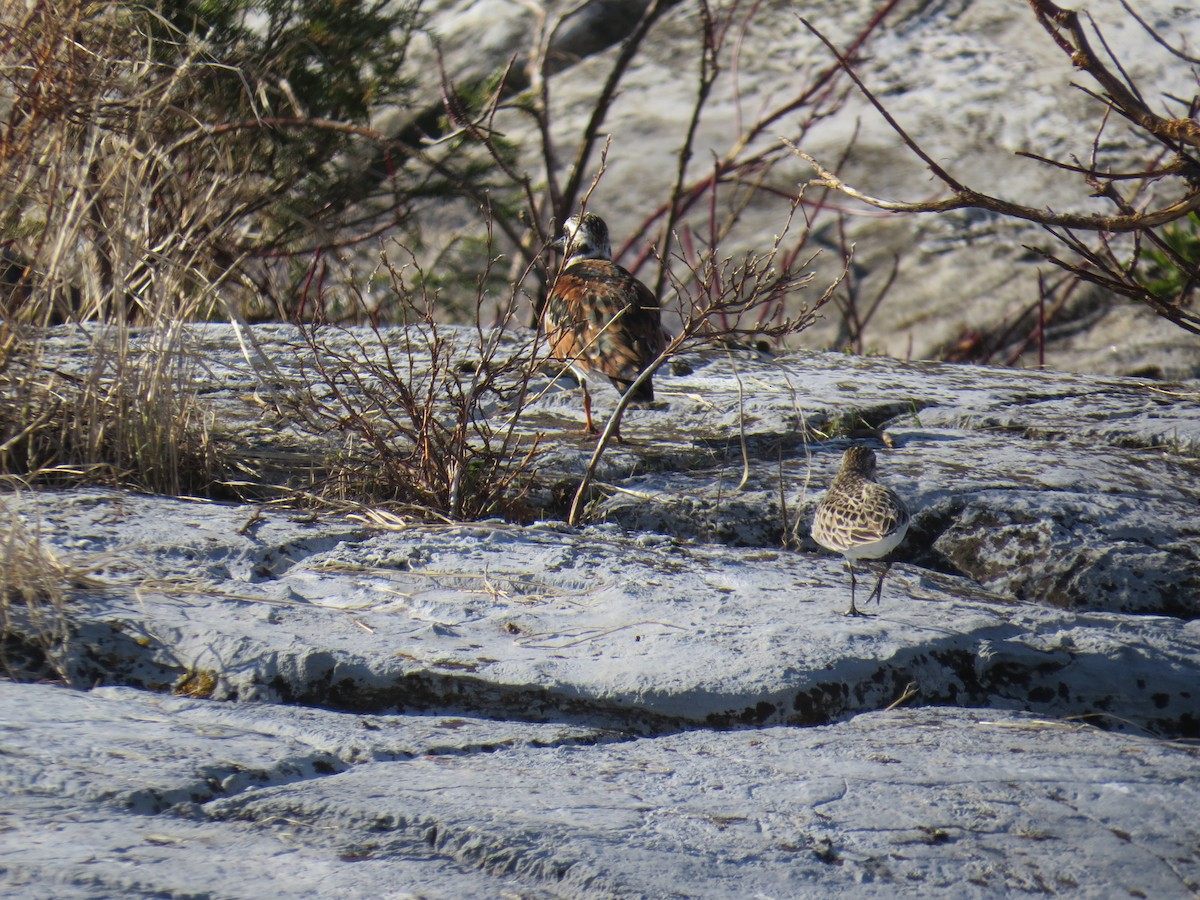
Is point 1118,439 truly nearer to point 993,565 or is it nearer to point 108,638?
point 993,565

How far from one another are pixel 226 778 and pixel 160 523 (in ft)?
4.54

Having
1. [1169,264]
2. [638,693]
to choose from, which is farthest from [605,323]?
[1169,264]

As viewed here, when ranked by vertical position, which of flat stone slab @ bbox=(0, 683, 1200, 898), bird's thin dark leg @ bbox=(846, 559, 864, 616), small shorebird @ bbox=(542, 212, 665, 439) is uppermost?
small shorebird @ bbox=(542, 212, 665, 439)

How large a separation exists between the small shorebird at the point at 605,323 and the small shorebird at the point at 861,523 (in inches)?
46.5

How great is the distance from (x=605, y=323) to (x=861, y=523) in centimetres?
169

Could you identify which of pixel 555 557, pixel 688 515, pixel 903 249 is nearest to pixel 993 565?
pixel 688 515

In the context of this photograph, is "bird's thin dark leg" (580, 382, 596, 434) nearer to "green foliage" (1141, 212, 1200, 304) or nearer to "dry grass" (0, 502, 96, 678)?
"dry grass" (0, 502, 96, 678)

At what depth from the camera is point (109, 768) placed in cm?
217

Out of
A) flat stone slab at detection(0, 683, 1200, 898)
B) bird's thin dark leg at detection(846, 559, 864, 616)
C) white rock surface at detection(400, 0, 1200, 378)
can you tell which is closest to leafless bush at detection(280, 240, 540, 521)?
bird's thin dark leg at detection(846, 559, 864, 616)

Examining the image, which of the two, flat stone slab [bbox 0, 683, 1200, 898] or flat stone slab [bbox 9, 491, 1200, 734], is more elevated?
flat stone slab [bbox 9, 491, 1200, 734]

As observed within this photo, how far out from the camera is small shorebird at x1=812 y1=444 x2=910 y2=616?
3359mm

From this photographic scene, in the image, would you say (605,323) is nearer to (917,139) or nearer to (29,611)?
(29,611)

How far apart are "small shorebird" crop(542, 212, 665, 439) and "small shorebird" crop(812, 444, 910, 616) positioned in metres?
1.18

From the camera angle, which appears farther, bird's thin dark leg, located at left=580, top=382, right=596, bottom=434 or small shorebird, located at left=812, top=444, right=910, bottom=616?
bird's thin dark leg, located at left=580, top=382, right=596, bottom=434
